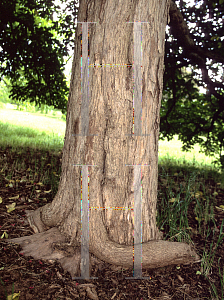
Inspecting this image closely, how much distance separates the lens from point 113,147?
1857 mm

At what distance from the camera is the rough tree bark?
182 centimetres

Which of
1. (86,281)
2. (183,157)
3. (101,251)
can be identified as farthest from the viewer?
(183,157)

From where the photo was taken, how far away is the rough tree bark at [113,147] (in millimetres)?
1824

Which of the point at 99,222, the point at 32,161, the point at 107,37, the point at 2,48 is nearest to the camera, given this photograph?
the point at 107,37

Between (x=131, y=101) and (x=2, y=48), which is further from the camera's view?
(x=2, y=48)

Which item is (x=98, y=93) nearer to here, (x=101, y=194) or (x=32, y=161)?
(x=101, y=194)

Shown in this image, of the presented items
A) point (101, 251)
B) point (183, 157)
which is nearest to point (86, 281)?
point (101, 251)

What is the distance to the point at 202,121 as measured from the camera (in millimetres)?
5293

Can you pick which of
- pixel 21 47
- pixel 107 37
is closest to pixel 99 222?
pixel 107 37

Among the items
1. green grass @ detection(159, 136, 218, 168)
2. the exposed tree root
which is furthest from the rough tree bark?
green grass @ detection(159, 136, 218, 168)

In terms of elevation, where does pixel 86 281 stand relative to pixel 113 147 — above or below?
below

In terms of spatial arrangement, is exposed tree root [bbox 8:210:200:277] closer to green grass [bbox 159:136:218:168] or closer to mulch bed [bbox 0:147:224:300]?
mulch bed [bbox 0:147:224:300]

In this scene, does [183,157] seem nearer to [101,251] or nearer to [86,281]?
[101,251]

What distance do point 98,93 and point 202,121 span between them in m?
3.97
